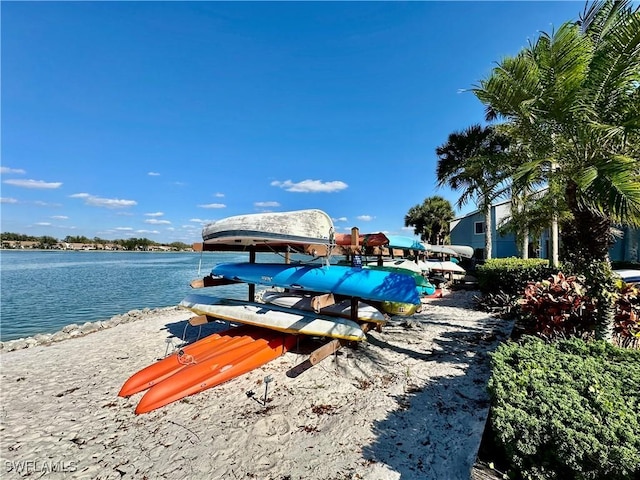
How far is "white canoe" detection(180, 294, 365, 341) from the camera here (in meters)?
5.70

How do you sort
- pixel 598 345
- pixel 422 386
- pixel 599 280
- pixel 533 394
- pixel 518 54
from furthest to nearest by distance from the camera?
pixel 518 54
pixel 422 386
pixel 599 280
pixel 598 345
pixel 533 394

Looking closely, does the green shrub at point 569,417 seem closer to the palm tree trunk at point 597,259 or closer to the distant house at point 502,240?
the palm tree trunk at point 597,259

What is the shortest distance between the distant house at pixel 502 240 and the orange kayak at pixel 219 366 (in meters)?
14.6

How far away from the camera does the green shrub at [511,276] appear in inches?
358

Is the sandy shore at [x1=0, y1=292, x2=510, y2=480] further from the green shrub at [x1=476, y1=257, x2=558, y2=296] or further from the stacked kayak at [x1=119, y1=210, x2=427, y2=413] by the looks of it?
the green shrub at [x1=476, y1=257, x2=558, y2=296]

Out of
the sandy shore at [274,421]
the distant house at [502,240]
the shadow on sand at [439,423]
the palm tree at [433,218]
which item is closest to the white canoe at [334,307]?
the sandy shore at [274,421]

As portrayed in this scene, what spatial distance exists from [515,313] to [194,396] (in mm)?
8493

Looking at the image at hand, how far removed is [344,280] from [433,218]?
117 feet

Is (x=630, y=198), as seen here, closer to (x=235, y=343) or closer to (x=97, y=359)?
(x=235, y=343)

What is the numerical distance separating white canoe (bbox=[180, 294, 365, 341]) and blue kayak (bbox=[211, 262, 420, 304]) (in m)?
0.56

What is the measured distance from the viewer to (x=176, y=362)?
5.49m

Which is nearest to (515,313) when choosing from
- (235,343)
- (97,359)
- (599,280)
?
(599,280)

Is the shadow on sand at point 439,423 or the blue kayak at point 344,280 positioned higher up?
the blue kayak at point 344,280

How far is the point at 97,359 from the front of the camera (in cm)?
695
